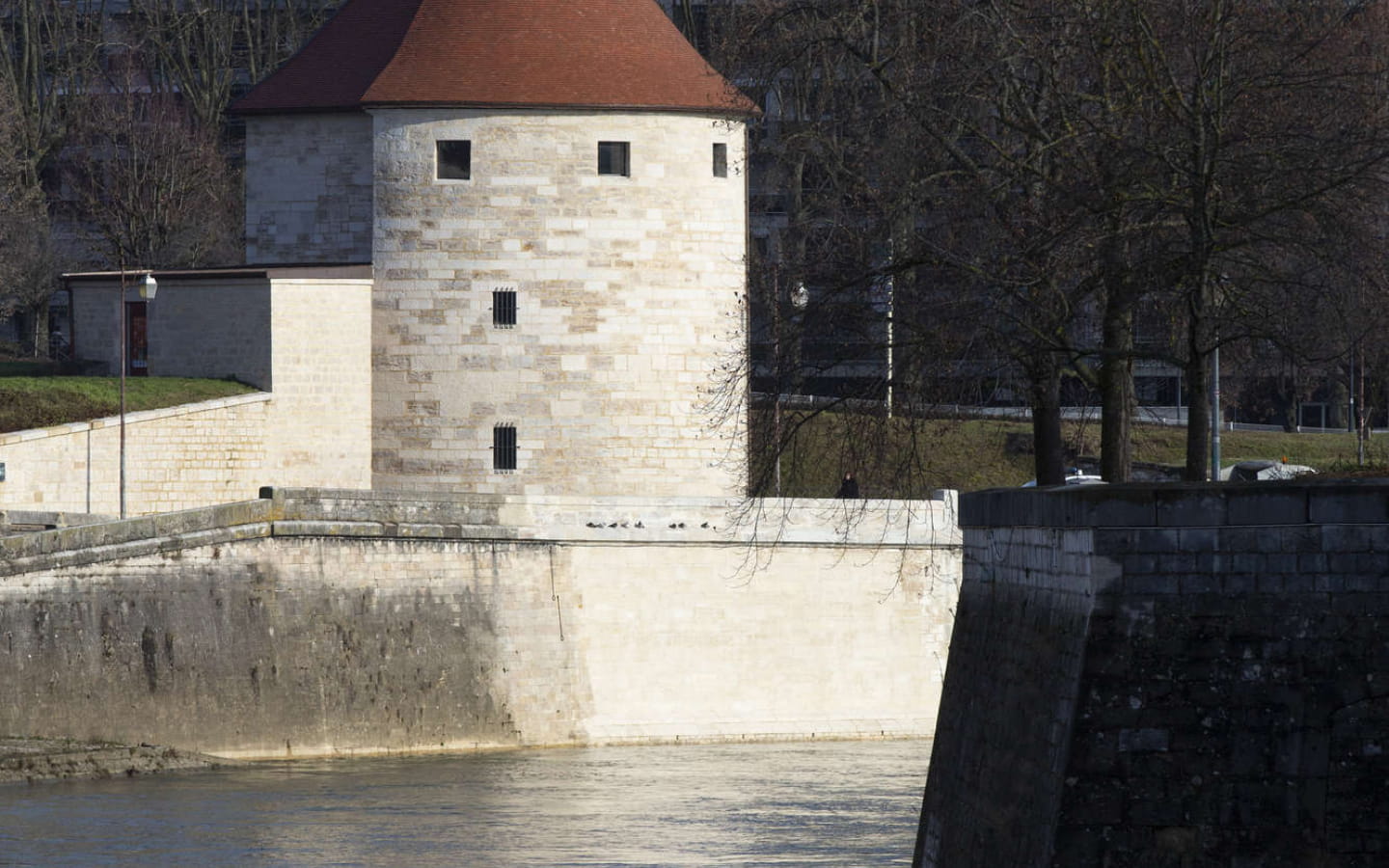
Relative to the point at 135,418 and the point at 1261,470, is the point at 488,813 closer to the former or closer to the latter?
the point at 135,418

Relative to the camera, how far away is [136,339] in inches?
1596

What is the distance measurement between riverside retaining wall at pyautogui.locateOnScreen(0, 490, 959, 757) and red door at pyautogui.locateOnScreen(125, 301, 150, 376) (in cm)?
749

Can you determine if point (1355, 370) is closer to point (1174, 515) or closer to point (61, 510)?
point (61, 510)

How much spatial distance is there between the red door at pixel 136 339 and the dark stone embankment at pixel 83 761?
32.2 ft

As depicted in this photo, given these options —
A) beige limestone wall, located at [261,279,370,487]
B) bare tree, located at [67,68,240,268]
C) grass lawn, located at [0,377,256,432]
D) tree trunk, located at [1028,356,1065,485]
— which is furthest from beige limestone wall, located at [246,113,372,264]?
tree trunk, located at [1028,356,1065,485]

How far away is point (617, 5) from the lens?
Result: 136ft

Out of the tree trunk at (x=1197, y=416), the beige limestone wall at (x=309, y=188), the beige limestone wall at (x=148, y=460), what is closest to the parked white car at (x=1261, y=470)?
the beige limestone wall at (x=309, y=188)

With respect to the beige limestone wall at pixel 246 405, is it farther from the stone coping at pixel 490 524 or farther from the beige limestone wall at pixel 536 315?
the stone coping at pixel 490 524

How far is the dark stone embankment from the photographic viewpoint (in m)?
30.3

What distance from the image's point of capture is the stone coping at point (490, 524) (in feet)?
104

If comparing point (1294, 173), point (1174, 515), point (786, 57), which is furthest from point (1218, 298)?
point (1174, 515)

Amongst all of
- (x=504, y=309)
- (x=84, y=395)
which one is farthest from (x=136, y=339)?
(x=504, y=309)

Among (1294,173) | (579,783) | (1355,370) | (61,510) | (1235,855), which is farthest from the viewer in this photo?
(1355,370)

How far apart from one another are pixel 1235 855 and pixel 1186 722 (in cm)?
75
